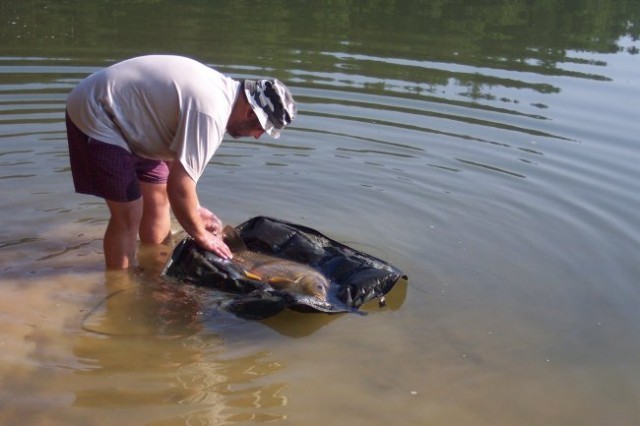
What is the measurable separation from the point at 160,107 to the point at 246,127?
19.9 inches

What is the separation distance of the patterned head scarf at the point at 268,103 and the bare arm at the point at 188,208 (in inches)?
21.3

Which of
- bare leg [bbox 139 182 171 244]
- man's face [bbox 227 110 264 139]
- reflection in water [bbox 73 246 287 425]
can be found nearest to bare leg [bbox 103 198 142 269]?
reflection in water [bbox 73 246 287 425]

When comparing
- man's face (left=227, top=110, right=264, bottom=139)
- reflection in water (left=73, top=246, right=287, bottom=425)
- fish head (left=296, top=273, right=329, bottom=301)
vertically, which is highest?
man's face (left=227, top=110, right=264, bottom=139)

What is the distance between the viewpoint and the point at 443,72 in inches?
469

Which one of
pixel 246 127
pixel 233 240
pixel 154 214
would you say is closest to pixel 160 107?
pixel 246 127

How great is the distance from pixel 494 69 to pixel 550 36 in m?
3.21

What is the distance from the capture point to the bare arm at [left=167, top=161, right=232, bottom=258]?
5.06 meters

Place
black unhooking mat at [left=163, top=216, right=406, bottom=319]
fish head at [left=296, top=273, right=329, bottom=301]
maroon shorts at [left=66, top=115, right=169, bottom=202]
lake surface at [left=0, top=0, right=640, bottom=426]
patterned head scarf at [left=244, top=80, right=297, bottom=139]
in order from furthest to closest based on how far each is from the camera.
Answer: fish head at [left=296, top=273, right=329, bottom=301] < black unhooking mat at [left=163, top=216, right=406, bottom=319] < maroon shorts at [left=66, top=115, right=169, bottom=202] < patterned head scarf at [left=244, top=80, right=297, bottom=139] < lake surface at [left=0, top=0, right=640, bottom=426]

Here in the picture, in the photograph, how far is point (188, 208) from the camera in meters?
5.21

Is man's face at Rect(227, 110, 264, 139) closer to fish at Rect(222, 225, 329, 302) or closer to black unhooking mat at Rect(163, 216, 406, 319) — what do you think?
black unhooking mat at Rect(163, 216, 406, 319)

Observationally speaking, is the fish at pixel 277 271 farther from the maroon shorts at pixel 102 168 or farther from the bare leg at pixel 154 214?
the maroon shorts at pixel 102 168

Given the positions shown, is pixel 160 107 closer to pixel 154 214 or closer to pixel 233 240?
pixel 233 240

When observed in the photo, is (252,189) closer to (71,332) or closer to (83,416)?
(71,332)

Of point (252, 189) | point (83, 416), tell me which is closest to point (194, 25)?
point (252, 189)
